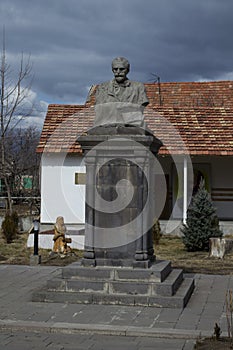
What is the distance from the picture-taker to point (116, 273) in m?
9.05

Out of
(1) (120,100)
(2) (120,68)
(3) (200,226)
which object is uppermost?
(2) (120,68)

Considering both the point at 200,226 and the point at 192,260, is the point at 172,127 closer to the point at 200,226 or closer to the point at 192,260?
the point at 200,226

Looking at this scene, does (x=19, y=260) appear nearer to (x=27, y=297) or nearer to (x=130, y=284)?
(x=27, y=297)

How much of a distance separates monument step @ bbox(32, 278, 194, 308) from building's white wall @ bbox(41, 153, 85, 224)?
1062 cm

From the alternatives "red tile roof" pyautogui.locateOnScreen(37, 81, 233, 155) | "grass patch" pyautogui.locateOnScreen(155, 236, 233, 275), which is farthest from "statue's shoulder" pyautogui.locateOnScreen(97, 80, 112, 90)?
"red tile roof" pyautogui.locateOnScreen(37, 81, 233, 155)

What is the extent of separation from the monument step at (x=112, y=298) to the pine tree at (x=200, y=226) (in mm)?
6731

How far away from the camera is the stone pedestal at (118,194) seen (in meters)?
9.34

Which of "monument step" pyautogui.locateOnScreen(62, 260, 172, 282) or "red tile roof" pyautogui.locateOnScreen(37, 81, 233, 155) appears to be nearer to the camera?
"monument step" pyautogui.locateOnScreen(62, 260, 172, 282)

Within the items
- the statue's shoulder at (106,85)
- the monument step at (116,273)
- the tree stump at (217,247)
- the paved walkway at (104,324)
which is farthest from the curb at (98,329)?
the tree stump at (217,247)

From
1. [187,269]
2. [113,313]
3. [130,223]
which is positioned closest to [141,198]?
[130,223]

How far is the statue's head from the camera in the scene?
31.8ft

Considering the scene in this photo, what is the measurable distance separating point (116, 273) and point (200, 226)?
23.4 ft

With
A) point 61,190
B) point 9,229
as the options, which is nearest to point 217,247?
point 9,229

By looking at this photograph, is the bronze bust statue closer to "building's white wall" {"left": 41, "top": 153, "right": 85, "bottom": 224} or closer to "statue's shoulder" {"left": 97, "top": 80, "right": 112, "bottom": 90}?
"statue's shoulder" {"left": 97, "top": 80, "right": 112, "bottom": 90}
